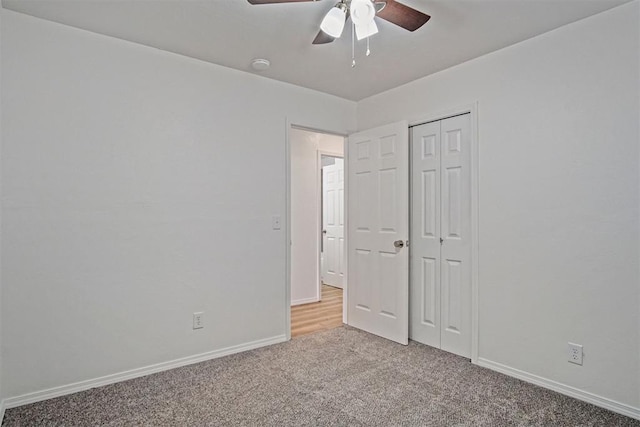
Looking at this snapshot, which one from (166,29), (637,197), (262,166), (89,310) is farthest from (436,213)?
(89,310)

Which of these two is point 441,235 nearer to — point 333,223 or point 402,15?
point 402,15

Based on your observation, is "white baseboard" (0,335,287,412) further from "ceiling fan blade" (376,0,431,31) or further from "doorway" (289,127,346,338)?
"ceiling fan blade" (376,0,431,31)

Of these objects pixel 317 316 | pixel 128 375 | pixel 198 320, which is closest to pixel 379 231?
pixel 317 316

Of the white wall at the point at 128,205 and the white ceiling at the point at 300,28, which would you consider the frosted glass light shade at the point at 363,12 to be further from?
the white wall at the point at 128,205

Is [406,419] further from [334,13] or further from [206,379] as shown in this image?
[334,13]

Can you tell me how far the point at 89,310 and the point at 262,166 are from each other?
1644mm

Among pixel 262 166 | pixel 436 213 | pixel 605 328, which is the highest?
pixel 262 166

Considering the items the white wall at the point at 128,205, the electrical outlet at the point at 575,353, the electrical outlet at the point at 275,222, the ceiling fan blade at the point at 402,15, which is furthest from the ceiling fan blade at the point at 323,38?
the electrical outlet at the point at 575,353

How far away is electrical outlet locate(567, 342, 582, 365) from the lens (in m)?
2.25

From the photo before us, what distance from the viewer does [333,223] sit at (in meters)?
5.96

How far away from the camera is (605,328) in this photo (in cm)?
216

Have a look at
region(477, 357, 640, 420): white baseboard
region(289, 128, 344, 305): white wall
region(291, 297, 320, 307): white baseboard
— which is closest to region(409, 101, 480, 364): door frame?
region(477, 357, 640, 420): white baseboard

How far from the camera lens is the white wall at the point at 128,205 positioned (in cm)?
221

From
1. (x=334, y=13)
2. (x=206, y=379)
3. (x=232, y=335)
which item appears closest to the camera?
(x=334, y=13)
